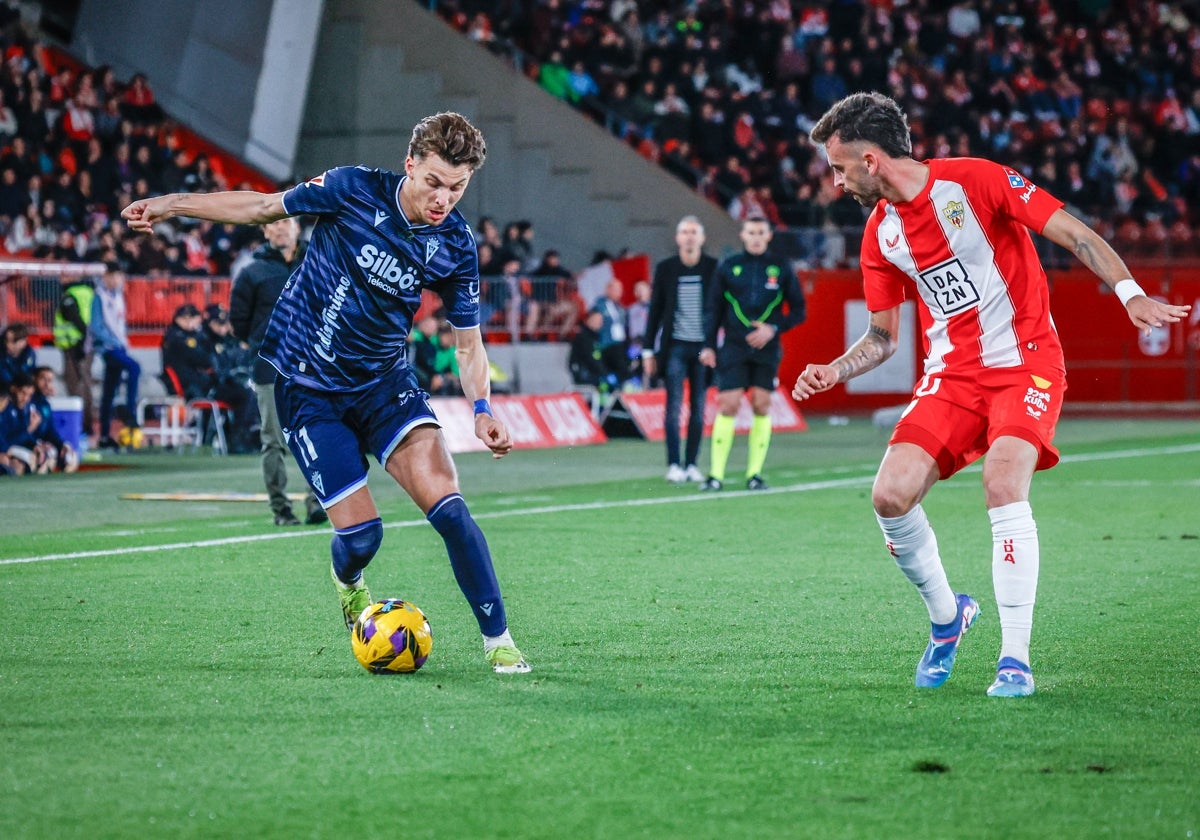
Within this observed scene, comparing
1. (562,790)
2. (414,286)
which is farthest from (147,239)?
(562,790)

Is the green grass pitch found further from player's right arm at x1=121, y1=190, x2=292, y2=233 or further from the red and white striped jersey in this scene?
player's right arm at x1=121, y1=190, x2=292, y2=233

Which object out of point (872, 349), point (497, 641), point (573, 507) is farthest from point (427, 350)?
point (497, 641)

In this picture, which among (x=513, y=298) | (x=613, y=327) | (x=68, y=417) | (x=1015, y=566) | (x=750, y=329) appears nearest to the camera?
(x=1015, y=566)

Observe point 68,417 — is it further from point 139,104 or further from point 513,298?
point 513,298

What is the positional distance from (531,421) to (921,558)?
15312mm

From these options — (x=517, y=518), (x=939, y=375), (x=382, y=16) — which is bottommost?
(x=517, y=518)

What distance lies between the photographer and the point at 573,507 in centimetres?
1352

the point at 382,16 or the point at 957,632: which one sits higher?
the point at 382,16

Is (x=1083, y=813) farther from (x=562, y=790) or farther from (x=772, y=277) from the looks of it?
(x=772, y=277)

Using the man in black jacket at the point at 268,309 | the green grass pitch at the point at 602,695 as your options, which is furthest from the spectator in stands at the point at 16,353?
the man in black jacket at the point at 268,309

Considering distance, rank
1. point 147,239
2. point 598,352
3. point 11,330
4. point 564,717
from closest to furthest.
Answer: point 564,717
point 11,330
point 147,239
point 598,352

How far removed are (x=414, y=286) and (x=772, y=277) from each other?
9201mm

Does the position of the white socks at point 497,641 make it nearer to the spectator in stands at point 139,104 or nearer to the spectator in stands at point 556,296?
the spectator in stands at point 556,296

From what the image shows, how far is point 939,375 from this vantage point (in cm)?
644
